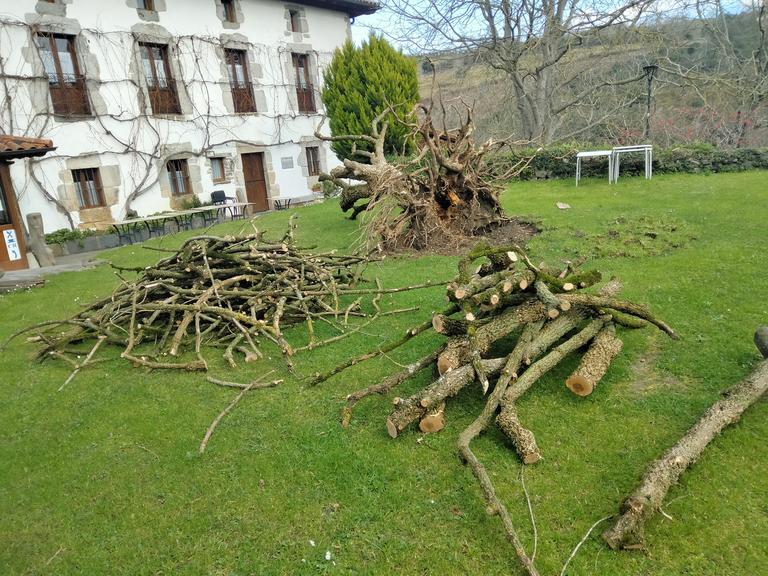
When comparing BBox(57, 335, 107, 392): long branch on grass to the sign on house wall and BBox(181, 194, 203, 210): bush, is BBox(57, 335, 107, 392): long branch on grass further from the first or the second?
BBox(181, 194, 203, 210): bush

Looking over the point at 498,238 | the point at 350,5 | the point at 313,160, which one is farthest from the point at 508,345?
the point at 350,5

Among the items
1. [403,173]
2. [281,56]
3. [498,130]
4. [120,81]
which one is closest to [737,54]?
[498,130]

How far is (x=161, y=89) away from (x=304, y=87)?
19.9 ft

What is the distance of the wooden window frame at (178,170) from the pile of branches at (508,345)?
1578cm

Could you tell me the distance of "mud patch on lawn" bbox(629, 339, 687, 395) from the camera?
4.27m

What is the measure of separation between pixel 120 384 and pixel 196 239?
202 centimetres

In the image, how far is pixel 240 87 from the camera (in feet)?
65.2

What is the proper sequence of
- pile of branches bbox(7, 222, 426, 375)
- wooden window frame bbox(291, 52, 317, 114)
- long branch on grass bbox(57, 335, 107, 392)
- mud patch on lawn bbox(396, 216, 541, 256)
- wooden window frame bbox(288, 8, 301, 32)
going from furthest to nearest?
wooden window frame bbox(291, 52, 317, 114) < wooden window frame bbox(288, 8, 301, 32) < mud patch on lawn bbox(396, 216, 541, 256) < pile of branches bbox(7, 222, 426, 375) < long branch on grass bbox(57, 335, 107, 392)

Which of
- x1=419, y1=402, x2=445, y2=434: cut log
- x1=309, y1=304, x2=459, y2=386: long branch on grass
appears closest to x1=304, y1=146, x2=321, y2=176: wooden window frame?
x1=309, y1=304, x2=459, y2=386: long branch on grass

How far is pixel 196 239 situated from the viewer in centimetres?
661

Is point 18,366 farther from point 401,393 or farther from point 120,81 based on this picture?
point 120,81

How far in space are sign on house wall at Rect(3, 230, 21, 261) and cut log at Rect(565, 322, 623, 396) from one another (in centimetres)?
1223

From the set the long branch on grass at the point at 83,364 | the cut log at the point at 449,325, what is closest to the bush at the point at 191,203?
the long branch on grass at the point at 83,364

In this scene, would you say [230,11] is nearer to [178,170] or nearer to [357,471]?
[178,170]
